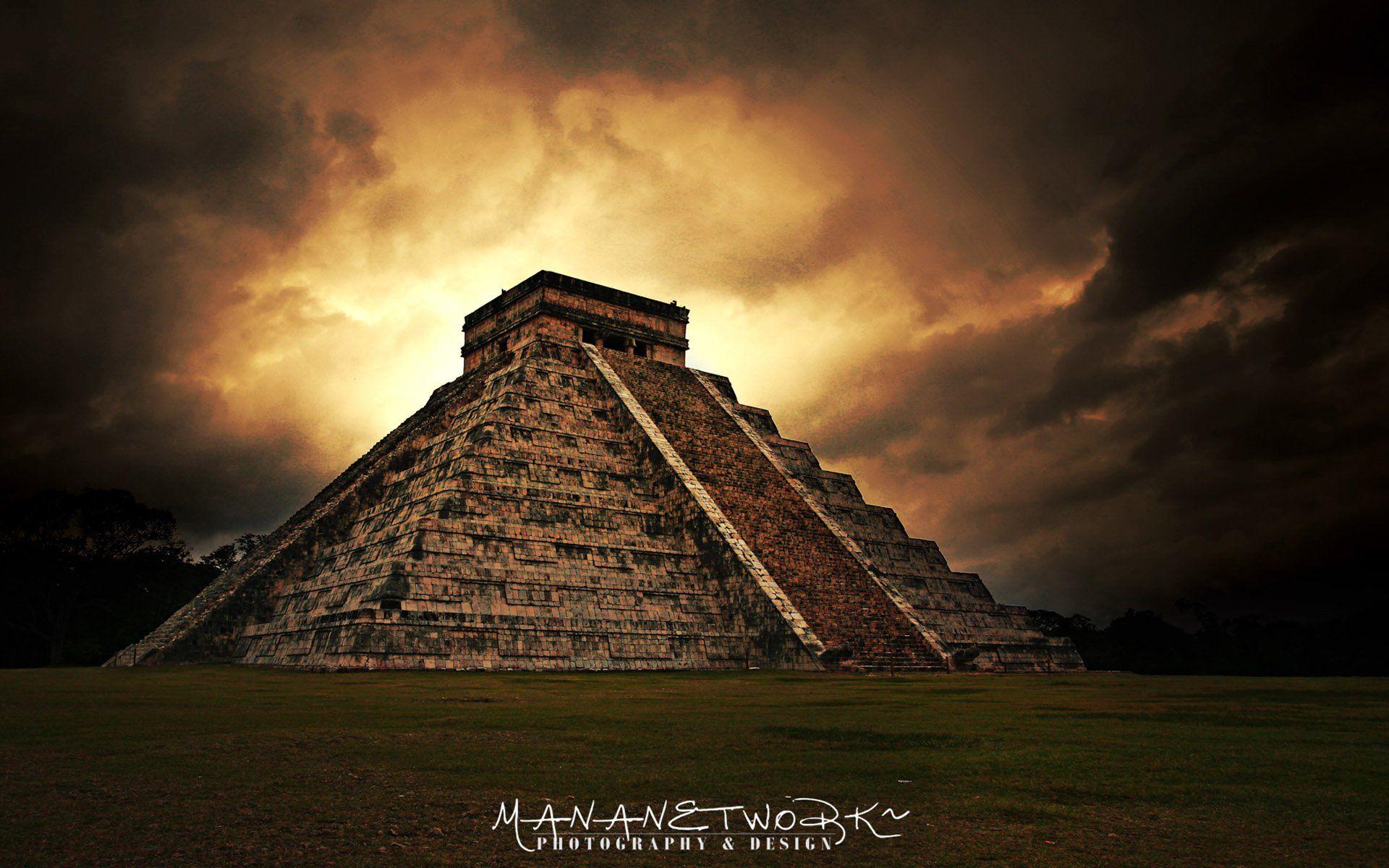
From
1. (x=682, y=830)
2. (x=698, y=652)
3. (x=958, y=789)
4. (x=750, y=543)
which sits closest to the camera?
(x=682, y=830)

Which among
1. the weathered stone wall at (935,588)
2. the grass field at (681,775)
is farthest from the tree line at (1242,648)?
the grass field at (681,775)

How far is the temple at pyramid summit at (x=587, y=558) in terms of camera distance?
18844mm

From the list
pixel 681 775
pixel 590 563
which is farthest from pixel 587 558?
pixel 681 775

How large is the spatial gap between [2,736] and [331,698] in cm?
393

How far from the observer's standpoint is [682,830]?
457 cm

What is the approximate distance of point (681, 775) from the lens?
583cm

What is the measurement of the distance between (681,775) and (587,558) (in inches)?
605

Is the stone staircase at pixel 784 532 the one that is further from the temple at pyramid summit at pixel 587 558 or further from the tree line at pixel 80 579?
the tree line at pixel 80 579

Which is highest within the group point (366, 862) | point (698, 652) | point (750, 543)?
point (750, 543)

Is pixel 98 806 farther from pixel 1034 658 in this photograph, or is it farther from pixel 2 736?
pixel 1034 658

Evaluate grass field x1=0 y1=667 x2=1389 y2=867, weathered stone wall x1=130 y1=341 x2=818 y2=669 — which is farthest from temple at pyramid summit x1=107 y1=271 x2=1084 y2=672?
grass field x1=0 y1=667 x2=1389 y2=867

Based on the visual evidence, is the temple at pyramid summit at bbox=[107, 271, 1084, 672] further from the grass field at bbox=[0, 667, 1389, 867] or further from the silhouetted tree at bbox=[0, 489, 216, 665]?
the silhouetted tree at bbox=[0, 489, 216, 665]

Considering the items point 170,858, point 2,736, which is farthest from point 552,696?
point 170,858

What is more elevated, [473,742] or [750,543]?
[750,543]
